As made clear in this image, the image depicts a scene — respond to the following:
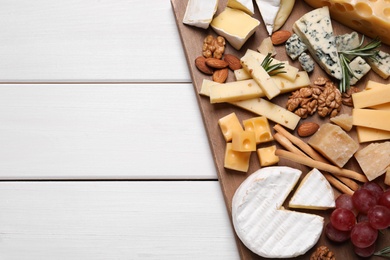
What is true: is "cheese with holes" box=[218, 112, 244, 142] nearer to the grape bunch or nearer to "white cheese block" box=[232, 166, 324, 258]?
"white cheese block" box=[232, 166, 324, 258]

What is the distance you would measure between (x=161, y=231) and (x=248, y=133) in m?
0.32

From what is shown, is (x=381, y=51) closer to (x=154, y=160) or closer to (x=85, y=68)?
(x=154, y=160)

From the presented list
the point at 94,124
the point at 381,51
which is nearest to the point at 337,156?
the point at 381,51

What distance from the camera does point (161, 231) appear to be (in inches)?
59.1

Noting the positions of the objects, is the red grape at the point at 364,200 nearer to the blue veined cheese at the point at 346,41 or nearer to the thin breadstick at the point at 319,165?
the thin breadstick at the point at 319,165

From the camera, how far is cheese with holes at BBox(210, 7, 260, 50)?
1534 millimetres

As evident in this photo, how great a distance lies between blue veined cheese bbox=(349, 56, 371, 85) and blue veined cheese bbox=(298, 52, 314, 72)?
97 mm

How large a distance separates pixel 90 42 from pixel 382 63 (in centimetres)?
74

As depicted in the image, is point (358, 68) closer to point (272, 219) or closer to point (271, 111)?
point (271, 111)

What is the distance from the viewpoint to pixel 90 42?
5.30 feet

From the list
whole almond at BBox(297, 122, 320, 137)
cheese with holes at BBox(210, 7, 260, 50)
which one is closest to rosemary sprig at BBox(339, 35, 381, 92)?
whole almond at BBox(297, 122, 320, 137)

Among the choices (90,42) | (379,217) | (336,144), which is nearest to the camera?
(379,217)

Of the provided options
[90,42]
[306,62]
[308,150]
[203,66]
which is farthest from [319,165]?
[90,42]

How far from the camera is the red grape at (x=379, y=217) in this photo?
137 centimetres
